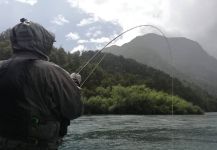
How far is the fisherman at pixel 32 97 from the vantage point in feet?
9.89

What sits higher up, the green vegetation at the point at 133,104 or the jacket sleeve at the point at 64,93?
the green vegetation at the point at 133,104

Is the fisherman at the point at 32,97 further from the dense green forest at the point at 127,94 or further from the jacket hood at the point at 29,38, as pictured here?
the dense green forest at the point at 127,94

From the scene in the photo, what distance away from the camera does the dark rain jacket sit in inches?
119

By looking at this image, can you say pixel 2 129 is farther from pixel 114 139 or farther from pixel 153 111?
pixel 153 111

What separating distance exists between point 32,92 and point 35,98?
0.05 m

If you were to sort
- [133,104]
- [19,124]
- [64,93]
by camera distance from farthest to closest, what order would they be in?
[133,104] → [64,93] → [19,124]

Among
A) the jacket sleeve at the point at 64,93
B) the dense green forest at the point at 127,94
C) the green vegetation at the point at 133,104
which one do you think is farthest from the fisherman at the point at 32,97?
the green vegetation at the point at 133,104

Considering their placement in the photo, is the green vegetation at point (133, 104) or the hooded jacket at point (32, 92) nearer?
the hooded jacket at point (32, 92)

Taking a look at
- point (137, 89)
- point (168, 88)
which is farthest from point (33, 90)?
point (168, 88)

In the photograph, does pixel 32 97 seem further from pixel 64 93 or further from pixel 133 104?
pixel 133 104

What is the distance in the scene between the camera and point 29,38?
10.6 ft

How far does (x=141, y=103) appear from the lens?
259 feet

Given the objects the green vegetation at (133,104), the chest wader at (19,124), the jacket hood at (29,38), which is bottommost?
the chest wader at (19,124)

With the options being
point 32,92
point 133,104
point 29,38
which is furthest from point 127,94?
point 32,92
